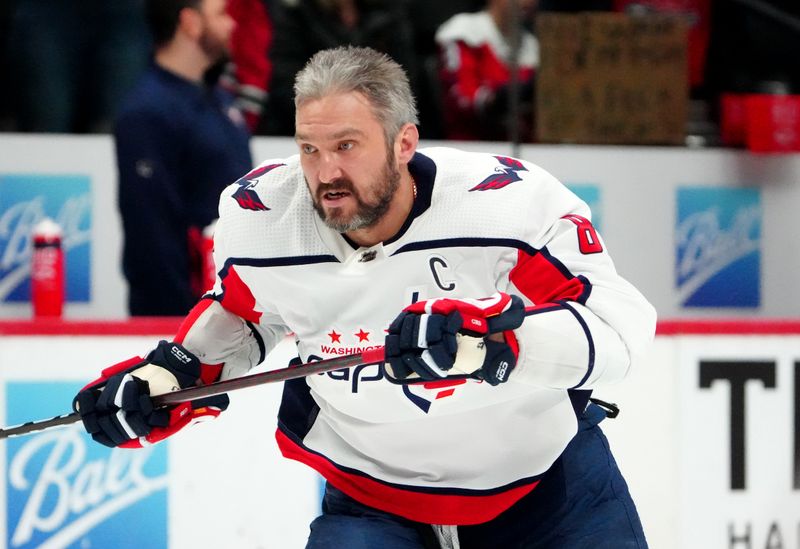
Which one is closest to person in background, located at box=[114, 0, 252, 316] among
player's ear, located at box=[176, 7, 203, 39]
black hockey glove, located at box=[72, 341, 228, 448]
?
player's ear, located at box=[176, 7, 203, 39]

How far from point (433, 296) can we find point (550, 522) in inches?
18.4

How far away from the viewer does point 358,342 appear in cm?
246

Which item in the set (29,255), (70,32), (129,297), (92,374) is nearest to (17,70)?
(70,32)

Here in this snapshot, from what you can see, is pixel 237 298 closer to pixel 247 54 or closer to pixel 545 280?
pixel 545 280

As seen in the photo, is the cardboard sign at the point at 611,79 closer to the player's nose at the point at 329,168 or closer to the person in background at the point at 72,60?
the person in background at the point at 72,60

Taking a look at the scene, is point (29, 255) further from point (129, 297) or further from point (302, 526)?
point (302, 526)

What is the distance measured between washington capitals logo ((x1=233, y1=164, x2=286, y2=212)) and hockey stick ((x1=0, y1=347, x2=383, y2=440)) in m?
0.31

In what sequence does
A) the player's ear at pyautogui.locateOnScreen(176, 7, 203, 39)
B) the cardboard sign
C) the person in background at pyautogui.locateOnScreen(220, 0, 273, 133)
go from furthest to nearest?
the cardboard sign < the person in background at pyautogui.locateOnScreen(220, 0, 273, 133) < the player's ear at pyautogui.locateOnScreen(176, 7, 203, 39)

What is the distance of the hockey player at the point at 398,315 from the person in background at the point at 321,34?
2.11m

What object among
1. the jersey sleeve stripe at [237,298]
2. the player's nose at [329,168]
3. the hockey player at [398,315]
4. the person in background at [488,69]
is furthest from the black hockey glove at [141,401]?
the person in background at [488,69]

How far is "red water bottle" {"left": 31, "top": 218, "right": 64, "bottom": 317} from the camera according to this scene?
13.8 feet

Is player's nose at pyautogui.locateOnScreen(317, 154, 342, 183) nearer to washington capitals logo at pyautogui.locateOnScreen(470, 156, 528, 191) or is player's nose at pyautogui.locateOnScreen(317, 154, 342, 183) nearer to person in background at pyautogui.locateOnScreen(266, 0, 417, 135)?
washington capitals logo at pyautogui.locateOnScreen(470, 156, 528, 191)

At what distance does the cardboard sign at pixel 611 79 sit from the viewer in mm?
4762

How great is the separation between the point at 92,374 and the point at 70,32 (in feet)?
4.25
